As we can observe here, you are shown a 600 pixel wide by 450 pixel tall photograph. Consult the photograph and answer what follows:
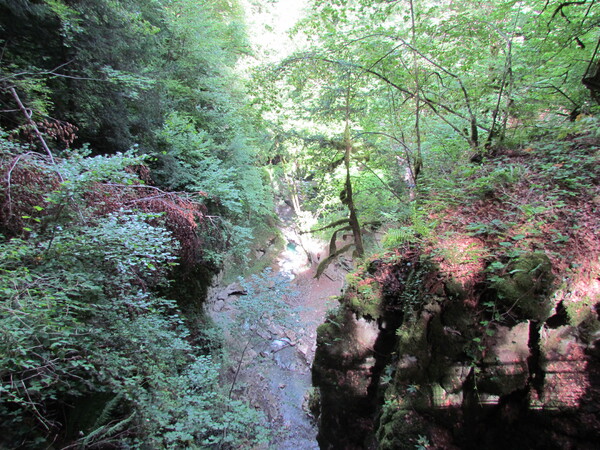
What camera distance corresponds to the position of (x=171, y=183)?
6.55 m

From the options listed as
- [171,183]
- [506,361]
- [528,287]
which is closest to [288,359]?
[171,183]

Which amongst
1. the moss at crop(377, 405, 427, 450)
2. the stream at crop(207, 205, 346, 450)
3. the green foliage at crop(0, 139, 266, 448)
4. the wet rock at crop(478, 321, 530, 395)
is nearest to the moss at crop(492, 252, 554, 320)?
the wet rock at crop(478, 321, 530, 395)

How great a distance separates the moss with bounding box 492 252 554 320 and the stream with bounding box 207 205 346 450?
3131mm

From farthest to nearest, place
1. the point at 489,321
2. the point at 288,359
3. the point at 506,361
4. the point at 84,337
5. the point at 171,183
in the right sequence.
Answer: the point at 288,359 < the point at 171,183 < the point at 489,321 < the point at 506,361 < the point at 84,337

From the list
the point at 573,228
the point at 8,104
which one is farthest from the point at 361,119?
the point at 8,104

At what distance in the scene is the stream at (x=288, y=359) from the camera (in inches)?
283

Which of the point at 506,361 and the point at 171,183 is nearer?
the point at 506,361

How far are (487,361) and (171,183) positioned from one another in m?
6.74

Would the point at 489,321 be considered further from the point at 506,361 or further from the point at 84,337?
the point at 84,337

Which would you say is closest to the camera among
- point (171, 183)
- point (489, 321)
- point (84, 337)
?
point (84, 337)

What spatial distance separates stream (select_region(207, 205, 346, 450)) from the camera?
719 cm

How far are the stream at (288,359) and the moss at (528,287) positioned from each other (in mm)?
3131

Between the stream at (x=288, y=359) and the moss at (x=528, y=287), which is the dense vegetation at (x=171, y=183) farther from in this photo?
the stream at (x=288, y=359)

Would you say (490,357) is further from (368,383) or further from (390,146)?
(390,146)
